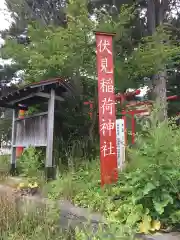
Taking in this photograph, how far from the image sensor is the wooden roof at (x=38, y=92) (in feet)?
23.5

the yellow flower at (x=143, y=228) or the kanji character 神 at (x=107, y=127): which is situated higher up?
the kanji character 神 at (x=107, y=127)

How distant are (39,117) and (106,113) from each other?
2815 mm

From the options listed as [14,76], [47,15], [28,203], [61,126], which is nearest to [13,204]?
[28,203]

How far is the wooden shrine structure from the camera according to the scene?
7.15 metres

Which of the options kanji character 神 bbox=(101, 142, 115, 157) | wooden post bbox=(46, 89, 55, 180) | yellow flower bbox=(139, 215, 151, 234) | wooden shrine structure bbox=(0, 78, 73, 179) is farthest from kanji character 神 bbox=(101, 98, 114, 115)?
yellow flower bbox=(139, 215, 151, 234)

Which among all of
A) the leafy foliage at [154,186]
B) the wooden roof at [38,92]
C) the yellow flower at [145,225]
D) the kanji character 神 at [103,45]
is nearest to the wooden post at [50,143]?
the wooden roof at [38,92]

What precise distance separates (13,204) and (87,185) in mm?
1436

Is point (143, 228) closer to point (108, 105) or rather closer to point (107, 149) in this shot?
point (107, 149)

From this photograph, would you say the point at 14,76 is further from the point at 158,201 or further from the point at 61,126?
the point at 158,201

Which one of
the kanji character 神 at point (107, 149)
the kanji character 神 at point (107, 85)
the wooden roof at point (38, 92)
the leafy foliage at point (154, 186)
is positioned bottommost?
the leafy foliage at point (154, 186)

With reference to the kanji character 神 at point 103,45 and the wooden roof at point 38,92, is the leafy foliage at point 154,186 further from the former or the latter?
the wooden roof at point 38,92

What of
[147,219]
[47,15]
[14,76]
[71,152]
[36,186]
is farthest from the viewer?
[14,76]

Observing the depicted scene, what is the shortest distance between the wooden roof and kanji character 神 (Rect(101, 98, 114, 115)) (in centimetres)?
182

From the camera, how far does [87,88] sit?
8.48 meters
